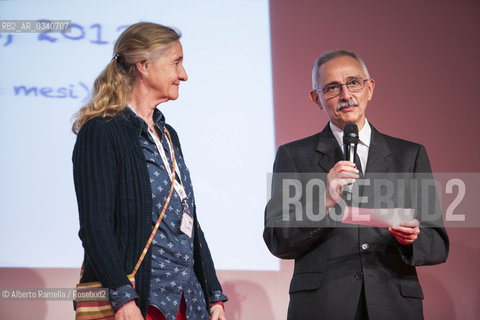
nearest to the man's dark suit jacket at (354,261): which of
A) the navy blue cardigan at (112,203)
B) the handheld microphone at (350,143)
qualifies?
the handheld microphone at (350,143)

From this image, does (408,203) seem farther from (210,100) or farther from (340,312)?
(210,100)

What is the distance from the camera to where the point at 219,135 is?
3.41 metres

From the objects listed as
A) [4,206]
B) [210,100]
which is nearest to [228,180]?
[210,100]

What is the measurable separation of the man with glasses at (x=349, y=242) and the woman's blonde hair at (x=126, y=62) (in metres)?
0.67

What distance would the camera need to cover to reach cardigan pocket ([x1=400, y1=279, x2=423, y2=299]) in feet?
6.63

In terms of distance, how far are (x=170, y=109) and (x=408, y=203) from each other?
170 centimetres

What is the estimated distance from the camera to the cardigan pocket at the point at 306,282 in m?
2.05

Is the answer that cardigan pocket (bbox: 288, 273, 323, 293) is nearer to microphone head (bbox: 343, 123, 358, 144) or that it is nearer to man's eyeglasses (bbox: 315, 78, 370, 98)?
microphone head (bbox: 343, 123, 358, 144)

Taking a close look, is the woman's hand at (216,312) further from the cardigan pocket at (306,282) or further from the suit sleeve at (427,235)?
the suit sleeve at (427,235)

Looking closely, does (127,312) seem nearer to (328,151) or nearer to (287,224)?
(287,224)

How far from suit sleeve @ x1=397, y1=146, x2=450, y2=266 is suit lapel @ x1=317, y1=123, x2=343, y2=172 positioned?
0.31 metres

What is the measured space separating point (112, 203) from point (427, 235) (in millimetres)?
1153

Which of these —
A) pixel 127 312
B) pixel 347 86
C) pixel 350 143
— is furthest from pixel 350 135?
pixel 127 312

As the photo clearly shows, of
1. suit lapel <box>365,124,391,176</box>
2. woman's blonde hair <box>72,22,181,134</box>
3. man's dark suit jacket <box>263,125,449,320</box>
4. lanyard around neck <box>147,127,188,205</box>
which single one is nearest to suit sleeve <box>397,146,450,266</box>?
man's dark suit jacket <box>263,125,449,320</box>
